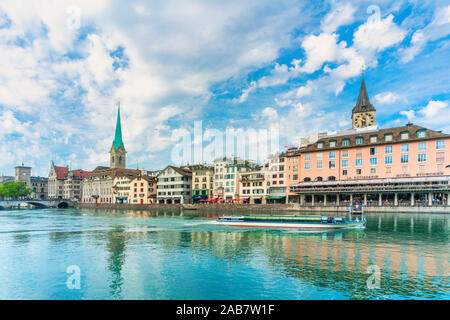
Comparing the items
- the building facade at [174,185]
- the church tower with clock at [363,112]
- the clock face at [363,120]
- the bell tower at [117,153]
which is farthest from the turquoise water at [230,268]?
the bell tower at [117,153]

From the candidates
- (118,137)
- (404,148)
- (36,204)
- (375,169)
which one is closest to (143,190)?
(36,204)

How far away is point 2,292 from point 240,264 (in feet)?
45.5

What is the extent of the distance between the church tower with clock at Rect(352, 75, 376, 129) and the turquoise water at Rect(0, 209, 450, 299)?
111012 millimetres

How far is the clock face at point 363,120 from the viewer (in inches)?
5271

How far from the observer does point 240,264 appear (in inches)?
862

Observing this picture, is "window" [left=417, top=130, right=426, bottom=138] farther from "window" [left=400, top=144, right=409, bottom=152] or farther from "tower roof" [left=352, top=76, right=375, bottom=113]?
"tower roof" [left=352, top=76, right=375, bottom=113]

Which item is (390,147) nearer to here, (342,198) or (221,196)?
(342,198)

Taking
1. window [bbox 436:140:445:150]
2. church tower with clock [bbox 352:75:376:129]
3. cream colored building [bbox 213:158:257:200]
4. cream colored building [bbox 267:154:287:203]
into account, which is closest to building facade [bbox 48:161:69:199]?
cream colored building [bbox 213:158:257:200]

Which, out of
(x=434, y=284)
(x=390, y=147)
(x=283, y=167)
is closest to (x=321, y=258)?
(x=434, y=284)

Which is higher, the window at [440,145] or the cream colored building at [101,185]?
the window at [440,145]

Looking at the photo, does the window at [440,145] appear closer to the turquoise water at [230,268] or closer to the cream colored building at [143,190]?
the turquoise water at [230,268]

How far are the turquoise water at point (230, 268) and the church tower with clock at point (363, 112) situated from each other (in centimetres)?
11101

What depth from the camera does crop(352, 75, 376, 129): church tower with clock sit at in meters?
134

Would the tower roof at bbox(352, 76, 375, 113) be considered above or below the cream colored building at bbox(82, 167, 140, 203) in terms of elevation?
above
